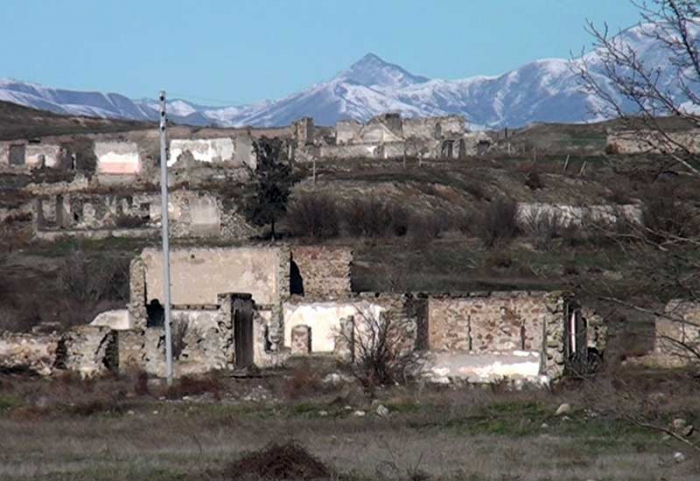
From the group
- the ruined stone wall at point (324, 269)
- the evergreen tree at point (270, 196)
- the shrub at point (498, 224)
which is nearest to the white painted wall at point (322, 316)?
the ruined stone wall at point (324, 269)

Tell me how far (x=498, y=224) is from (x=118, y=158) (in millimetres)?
25560

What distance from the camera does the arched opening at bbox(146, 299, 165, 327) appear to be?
124 ft

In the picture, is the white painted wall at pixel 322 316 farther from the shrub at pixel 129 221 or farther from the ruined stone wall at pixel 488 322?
the shrub at pixel 129 221

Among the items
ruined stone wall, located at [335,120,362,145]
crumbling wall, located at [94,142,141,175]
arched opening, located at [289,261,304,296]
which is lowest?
arched opening, located at [289,261,304,296]

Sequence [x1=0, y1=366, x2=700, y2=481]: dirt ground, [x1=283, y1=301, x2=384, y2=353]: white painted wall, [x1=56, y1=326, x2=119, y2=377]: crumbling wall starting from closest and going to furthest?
[x1=0, y1=366, x2=700, y2=481]: dirt ground
[x1=56, y1=326, x2=119, y2=377]: crumbling wall
[x1=283, y1=301, x2=384, y2=353]: white painted wall

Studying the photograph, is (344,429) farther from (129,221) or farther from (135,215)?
(135,215)

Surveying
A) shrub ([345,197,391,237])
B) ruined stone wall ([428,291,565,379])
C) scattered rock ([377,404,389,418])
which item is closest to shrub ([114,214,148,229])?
shrub ([345,197,391,237])

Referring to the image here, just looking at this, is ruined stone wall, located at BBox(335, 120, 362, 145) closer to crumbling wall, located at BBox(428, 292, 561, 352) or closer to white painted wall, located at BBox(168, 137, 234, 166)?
white painted wall, located at BBox(168, 137, 234, 166)

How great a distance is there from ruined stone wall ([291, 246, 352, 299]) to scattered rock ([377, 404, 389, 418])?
13777 mm

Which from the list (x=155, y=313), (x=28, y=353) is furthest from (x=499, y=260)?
(x=28, y=353)

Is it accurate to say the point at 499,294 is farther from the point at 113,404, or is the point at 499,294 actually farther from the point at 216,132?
the point at 216,132

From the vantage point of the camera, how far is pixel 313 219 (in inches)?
2414

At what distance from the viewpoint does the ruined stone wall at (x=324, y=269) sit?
38438 mm

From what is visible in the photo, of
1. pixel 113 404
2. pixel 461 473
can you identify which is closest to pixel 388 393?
pixel 113 404
